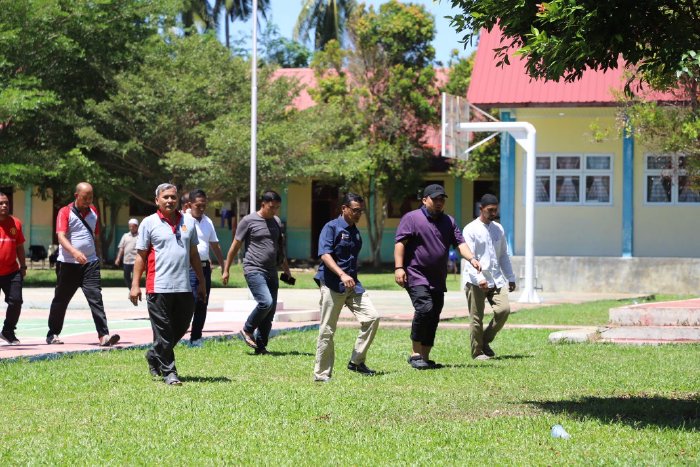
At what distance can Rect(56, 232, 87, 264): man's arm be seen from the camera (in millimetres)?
13453

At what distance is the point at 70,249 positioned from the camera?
13477 mm

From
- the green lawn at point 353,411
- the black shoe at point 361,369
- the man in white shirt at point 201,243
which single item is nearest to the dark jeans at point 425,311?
the green lawn at point 353,411

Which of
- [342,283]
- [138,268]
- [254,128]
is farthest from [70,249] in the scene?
[254,128]

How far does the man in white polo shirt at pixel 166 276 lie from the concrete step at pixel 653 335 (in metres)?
6.72

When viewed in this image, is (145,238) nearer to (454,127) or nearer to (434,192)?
(434,192)

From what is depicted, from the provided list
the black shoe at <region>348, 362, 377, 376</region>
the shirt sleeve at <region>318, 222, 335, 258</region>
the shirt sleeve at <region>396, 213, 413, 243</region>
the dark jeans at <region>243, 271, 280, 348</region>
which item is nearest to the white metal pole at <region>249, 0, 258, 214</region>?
the dark jeans at <region>243, 271, 280, 348</region>

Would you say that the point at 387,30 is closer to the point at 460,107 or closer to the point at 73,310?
the point at 460,107

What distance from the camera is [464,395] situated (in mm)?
9992

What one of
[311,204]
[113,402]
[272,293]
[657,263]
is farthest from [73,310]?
[311,204]

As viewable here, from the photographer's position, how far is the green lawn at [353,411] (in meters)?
7.30

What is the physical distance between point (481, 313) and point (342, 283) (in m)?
2.47

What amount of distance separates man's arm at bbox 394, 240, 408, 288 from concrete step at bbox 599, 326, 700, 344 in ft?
14.6

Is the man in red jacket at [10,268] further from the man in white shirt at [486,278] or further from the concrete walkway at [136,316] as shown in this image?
the man in white shirt at [486,278]

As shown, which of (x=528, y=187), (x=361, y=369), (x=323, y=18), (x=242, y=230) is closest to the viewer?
(x=361, y=369)
